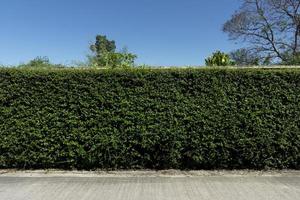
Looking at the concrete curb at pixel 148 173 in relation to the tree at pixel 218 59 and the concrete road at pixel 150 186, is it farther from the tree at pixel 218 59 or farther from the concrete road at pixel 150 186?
the tree at pixel 218 59

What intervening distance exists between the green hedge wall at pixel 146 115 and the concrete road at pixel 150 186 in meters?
0.37

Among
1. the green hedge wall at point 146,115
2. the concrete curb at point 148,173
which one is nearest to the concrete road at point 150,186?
the concrete curb at point 148,173

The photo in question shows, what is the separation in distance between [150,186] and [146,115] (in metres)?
1.47

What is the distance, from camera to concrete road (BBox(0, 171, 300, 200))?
5.29 meters

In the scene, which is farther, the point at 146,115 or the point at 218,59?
the point at 218,59

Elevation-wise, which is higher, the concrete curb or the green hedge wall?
the green hedge wall

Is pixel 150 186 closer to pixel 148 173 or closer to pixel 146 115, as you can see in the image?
pixel 148 173

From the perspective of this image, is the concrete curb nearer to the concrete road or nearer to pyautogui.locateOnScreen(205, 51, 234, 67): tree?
the concrete road

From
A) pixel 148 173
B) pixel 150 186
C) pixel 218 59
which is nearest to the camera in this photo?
pixel 150 186

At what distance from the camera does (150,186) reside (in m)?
5.82

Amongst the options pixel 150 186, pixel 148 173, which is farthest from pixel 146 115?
pixel 150 186

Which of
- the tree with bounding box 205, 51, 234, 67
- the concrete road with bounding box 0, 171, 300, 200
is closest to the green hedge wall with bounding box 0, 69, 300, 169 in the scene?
the concrete road with bounding box 0, 171, 300, 200

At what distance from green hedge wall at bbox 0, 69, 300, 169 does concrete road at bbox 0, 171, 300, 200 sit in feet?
1.22

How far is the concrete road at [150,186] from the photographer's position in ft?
17.4
